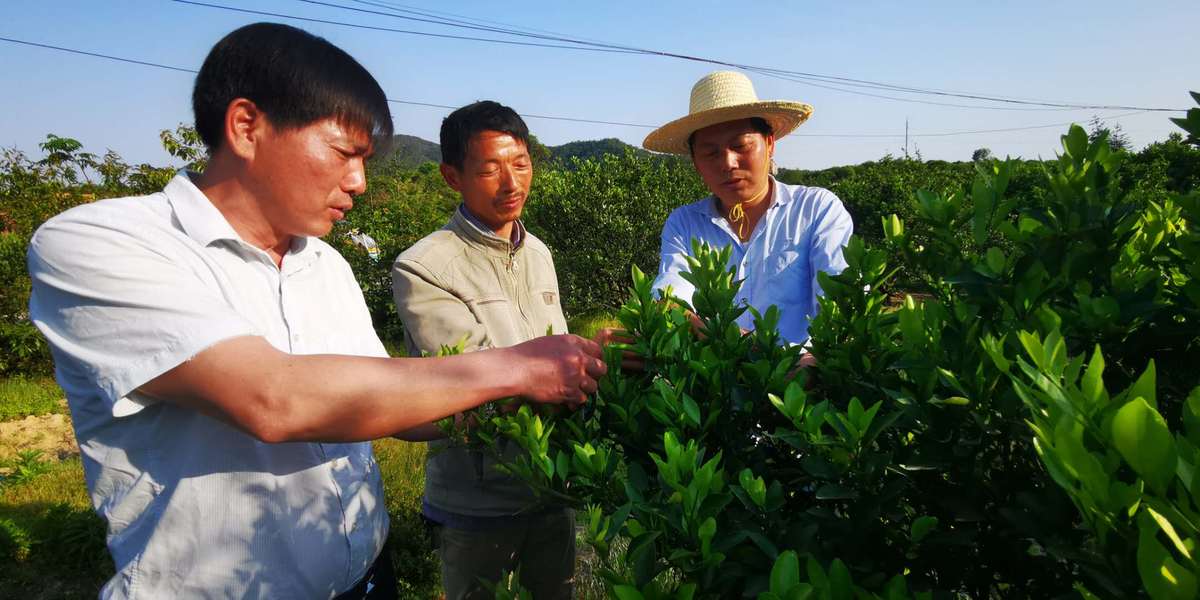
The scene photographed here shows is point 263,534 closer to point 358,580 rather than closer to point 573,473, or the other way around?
point 358,580

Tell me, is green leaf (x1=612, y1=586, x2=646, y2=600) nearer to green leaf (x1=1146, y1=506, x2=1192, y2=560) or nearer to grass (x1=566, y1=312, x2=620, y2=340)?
green leaf (x1=1146, y1=506, x2=1192, y2=560)

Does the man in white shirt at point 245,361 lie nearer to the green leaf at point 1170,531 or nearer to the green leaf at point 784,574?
the green leaf at point 784,574

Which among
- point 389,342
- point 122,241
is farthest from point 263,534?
point 389,342

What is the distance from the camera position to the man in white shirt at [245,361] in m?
1.30

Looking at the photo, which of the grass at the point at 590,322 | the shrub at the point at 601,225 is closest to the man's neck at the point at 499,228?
the grass at the point at 590,322

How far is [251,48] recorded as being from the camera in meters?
1.63

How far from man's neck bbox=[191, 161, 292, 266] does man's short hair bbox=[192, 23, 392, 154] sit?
0.23 ft

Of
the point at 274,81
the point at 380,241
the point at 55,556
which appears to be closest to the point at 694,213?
the point at 274,81

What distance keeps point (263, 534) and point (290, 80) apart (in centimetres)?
103

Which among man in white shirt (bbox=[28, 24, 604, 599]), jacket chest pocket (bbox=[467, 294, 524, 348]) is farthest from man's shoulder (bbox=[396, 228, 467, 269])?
man in white shirt (bbox=[28, 24, 604, 599])

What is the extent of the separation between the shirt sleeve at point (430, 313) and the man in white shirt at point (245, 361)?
44 cm

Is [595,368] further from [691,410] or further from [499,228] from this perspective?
[499,228]

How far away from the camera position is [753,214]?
3.16 meters

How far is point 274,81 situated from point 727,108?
2087 mm
